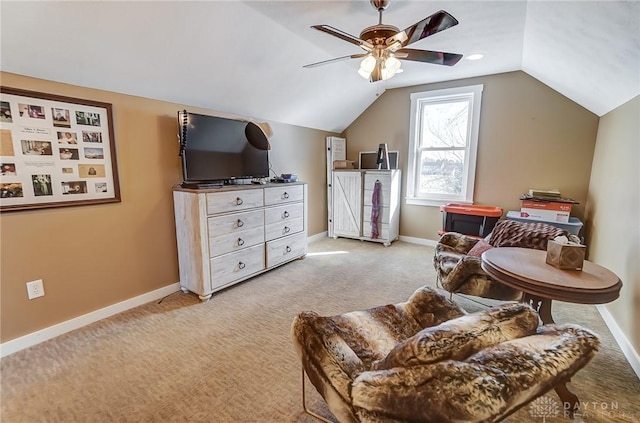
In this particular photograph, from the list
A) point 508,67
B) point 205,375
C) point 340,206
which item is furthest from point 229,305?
point 508,67

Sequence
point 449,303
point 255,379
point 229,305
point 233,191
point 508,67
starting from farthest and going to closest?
point 508,67, point 233,191, point 229,305, point 255,379, point 449,303

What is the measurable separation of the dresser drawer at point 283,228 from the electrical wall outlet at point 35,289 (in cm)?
191

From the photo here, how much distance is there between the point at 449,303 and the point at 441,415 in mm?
1007

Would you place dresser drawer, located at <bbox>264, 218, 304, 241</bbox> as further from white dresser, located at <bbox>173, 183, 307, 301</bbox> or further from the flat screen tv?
the flat screen tv

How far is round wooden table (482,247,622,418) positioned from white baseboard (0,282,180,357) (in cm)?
290

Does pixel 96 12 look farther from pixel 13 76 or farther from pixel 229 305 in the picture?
pixel 229 305

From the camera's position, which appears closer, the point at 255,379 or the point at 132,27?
the point at 255,379

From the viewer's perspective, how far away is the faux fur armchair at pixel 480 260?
222cm

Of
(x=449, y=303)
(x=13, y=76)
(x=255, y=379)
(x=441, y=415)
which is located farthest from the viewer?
(x=13, y=76)

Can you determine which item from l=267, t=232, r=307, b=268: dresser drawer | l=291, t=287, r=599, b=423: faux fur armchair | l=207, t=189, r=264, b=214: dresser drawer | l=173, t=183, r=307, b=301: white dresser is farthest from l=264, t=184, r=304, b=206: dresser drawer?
l=291, t=287, r=599, b=423: faux fur armchair

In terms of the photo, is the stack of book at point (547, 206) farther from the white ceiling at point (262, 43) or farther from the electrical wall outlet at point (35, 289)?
the electrical wall outlet at point (35, 289)

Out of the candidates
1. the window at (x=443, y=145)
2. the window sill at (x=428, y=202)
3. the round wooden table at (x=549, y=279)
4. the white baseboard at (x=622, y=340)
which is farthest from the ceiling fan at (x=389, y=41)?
the window sill at (x=428, y=202)

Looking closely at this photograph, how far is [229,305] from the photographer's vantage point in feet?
8.86

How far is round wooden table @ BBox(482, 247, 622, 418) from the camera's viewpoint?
150cm
